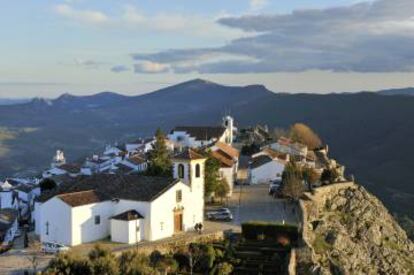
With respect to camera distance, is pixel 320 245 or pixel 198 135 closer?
pixel 320 245

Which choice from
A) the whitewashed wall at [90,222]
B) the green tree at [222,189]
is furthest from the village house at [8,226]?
the green tree at [222,189]

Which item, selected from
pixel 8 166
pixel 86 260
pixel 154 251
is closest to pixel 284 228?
pixel 154 251

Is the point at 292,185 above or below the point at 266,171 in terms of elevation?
below

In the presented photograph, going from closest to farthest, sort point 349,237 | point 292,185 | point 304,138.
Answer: point 349,237 → point 292,185 → point 304,138

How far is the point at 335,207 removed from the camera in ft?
150

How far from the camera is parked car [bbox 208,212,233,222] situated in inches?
1657

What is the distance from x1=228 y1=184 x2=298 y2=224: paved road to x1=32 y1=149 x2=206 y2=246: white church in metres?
4.37

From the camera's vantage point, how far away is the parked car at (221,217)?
138ft

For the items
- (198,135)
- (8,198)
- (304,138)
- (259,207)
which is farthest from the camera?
(304,138)

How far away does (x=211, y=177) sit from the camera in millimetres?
46469

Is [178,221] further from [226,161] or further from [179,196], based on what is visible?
[226,161]

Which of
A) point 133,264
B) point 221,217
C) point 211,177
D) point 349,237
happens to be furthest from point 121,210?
point 349,237

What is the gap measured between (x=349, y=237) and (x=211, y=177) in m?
10.8

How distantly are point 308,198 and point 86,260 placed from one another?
1950 centimetres
